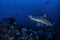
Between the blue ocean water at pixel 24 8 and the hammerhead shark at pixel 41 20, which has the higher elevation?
the blue ocean water at pixel 24 8

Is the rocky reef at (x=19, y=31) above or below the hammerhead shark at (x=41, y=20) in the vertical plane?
below

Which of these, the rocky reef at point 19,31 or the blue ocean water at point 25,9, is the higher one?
the blue ocean water at point 25,9

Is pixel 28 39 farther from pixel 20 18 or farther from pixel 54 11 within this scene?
pixel 54 11

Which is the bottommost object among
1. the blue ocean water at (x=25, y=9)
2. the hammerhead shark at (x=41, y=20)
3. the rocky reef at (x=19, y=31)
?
the rocky reef at (x=19, y=31)

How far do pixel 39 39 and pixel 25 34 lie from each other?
23 cm

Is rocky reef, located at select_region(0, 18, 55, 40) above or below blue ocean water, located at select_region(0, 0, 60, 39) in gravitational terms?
below

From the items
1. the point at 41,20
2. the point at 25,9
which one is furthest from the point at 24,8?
the point at 41,20

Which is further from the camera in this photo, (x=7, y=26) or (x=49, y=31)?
(x=49, y=31)

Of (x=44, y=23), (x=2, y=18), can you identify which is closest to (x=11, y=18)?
(x=2, y=18)

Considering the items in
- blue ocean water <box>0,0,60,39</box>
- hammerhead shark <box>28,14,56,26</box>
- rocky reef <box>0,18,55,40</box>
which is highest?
blue ocean water <box>0,0,60,39</box>

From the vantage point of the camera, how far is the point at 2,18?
2.17 meters

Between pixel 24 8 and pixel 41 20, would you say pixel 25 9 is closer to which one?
pixel 24 8

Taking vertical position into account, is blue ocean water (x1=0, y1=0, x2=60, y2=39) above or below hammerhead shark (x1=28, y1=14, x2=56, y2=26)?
above

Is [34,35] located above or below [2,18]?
below
